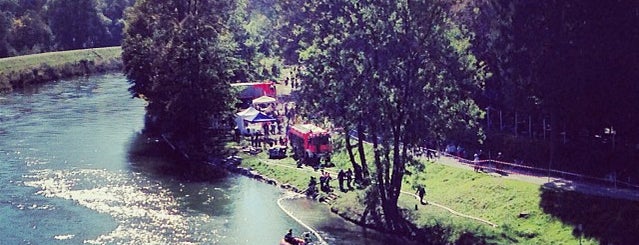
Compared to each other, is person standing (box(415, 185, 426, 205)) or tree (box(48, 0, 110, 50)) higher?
tree (box(48, 0, 110, 50))

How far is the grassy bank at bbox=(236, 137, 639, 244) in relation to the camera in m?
46.3

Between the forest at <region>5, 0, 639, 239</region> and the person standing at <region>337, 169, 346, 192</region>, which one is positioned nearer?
the forest at <region>5, 0, 639, 239</region>

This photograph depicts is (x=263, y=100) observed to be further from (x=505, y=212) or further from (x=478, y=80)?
(x=505, y=212)

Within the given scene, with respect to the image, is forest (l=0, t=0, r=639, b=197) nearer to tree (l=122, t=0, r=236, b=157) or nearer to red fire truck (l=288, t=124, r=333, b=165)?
red fire truck (l=288, t=124, r=333, b=165)

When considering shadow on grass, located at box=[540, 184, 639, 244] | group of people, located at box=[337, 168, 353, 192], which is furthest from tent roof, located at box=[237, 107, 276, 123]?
shadow on grass, located at box=[540, 184, 639, 244]

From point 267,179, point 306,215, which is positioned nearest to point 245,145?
point 267,179

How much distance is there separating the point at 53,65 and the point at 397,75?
111416 mm

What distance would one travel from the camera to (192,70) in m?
83.9

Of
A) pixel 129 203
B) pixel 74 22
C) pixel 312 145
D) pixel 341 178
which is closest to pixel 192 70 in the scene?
pixel 312 145

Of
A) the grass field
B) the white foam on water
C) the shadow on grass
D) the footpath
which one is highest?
the grass field

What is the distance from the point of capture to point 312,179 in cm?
6512

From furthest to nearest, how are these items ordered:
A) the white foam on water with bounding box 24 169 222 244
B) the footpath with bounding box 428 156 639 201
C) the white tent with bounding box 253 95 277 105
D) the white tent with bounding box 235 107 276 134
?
1. the white tent with bounding box 253 95 277 105
2. the white tent with bounding box 235 107 276 134
3. the white foam on water with bounding box 24 169 222 244
4. the footpath with bounding box 428 156 639 201

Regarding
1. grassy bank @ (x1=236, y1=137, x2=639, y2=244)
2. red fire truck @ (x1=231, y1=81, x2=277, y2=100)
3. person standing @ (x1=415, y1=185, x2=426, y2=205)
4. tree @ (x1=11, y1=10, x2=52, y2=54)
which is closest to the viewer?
grassy bank @ (x1=236, y1=137, x2=639, y2=244)

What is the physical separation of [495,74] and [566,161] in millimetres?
10578
